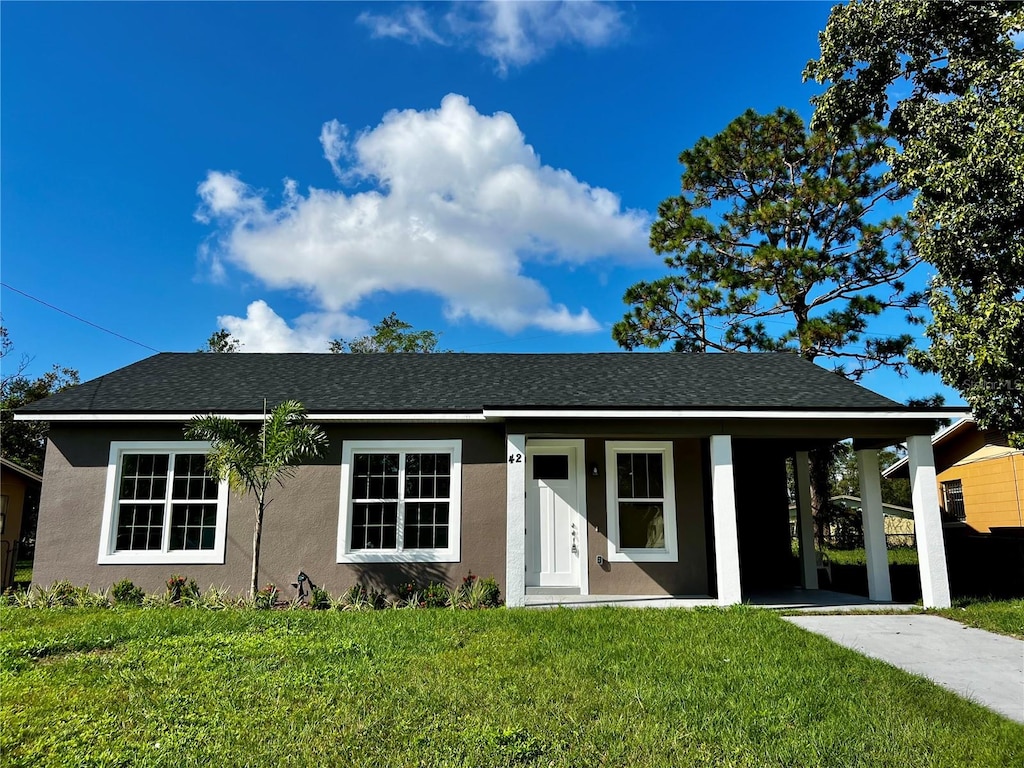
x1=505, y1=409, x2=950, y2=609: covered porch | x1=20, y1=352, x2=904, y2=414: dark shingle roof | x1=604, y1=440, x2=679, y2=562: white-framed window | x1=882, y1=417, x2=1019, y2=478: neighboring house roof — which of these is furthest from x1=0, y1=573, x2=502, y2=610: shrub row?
x1=882, y1=417, x2=1019, y2=478: neighboring house roof

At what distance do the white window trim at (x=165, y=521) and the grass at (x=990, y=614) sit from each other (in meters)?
10.9

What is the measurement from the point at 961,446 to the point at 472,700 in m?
19.0

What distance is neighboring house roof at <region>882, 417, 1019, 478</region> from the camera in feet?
57.3

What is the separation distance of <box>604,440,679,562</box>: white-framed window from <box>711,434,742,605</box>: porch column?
4.60 feet

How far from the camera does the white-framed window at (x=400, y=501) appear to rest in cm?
1055

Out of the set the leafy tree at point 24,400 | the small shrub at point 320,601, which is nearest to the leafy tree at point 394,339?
the leafy tree at point 24,400

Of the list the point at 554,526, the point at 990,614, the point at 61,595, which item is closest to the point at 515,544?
Answer: the point at 554,526

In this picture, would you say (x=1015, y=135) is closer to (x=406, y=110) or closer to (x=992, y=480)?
(x=406, y=110)

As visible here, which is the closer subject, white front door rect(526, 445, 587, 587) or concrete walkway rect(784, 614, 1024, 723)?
concrete walkway rect(784, 614, 1024, 723)

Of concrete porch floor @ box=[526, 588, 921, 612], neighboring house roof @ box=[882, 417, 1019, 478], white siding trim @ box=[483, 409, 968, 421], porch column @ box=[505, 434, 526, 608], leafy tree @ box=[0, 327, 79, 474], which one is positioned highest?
leafy tree @ box=[0, 327, 79, 474]

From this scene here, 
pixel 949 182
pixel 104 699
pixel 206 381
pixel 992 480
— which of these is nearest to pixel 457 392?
pixel 206 381

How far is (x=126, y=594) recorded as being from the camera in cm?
1015

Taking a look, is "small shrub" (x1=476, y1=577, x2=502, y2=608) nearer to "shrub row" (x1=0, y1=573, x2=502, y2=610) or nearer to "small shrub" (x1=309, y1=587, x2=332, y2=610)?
"shrub row" (x1=0, y1=573, x2=502, y2=610)

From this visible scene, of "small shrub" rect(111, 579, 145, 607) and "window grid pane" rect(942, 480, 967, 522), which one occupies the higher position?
"window grid pane" rect(942, 480, 967, 522)
